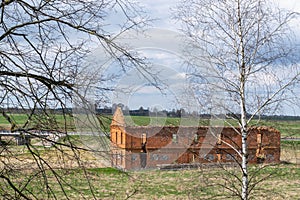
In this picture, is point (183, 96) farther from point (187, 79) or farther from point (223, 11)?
point (223, 11)

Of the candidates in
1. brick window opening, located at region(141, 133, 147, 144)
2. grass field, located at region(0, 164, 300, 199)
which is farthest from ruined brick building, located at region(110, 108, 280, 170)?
grass field, located at region(0, 164, 300, 199)

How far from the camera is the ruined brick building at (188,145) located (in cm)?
321

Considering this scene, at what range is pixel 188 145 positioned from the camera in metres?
5.65

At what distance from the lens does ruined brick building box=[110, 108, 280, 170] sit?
126 inches

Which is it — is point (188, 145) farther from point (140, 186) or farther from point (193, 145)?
point (140, 186)

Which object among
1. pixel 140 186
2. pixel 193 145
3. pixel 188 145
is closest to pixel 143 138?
pixel 193 145

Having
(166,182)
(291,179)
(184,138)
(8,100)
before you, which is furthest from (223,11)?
(291,179)

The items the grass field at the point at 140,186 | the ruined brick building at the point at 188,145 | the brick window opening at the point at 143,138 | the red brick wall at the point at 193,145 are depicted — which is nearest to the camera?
the grass field at the point at 140,186

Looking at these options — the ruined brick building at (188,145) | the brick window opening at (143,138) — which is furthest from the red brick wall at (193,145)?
the brick window opening at (143,138)

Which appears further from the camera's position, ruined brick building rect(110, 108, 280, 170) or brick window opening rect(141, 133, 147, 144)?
brick window opening rect(141, 133, 147, 144)

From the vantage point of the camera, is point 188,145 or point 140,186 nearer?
point 140,186

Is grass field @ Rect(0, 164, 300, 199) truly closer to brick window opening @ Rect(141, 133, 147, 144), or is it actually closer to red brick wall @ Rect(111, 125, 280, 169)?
red brick wall @ Rect(111, 125, 280, 169)

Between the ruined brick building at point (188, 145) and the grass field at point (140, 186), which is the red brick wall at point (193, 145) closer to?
the ruined brick building at point (188, 145)

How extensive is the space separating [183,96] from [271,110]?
1.02 m
